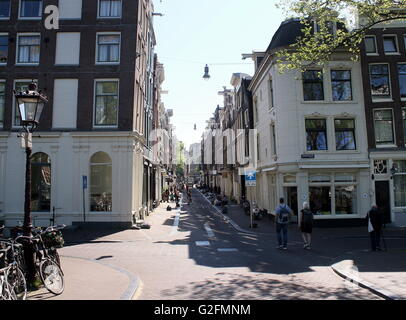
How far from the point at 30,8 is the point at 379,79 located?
23446 millimetres

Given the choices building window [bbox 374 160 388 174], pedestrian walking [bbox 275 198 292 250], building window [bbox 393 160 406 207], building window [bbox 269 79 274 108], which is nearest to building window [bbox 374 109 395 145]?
building window [bbox 374 160 388 174]

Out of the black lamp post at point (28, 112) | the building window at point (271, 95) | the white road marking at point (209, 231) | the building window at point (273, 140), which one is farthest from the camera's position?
the building window at point (271, 95)

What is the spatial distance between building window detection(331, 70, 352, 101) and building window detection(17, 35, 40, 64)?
19.5m

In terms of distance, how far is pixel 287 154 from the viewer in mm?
20656

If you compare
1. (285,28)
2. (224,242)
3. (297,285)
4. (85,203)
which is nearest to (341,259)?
(297,285)

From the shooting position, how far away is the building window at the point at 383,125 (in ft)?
67.9

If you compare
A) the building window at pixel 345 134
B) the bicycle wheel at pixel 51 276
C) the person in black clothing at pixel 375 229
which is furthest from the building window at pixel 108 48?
the person in black clothing at pixel 375 229

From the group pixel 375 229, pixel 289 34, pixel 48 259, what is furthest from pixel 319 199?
pixel 48 259

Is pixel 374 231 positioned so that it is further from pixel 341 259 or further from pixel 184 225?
pixel 184 225

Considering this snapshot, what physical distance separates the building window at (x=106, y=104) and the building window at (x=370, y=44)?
16698 millimetres

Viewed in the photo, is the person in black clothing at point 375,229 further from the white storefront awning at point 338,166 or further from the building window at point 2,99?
the building window at point 2,99

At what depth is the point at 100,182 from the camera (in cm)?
2002

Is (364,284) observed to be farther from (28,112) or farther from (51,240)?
(28,112)

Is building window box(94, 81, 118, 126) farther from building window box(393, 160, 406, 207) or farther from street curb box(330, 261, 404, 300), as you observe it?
building window box(393, 160, 406, 207)
